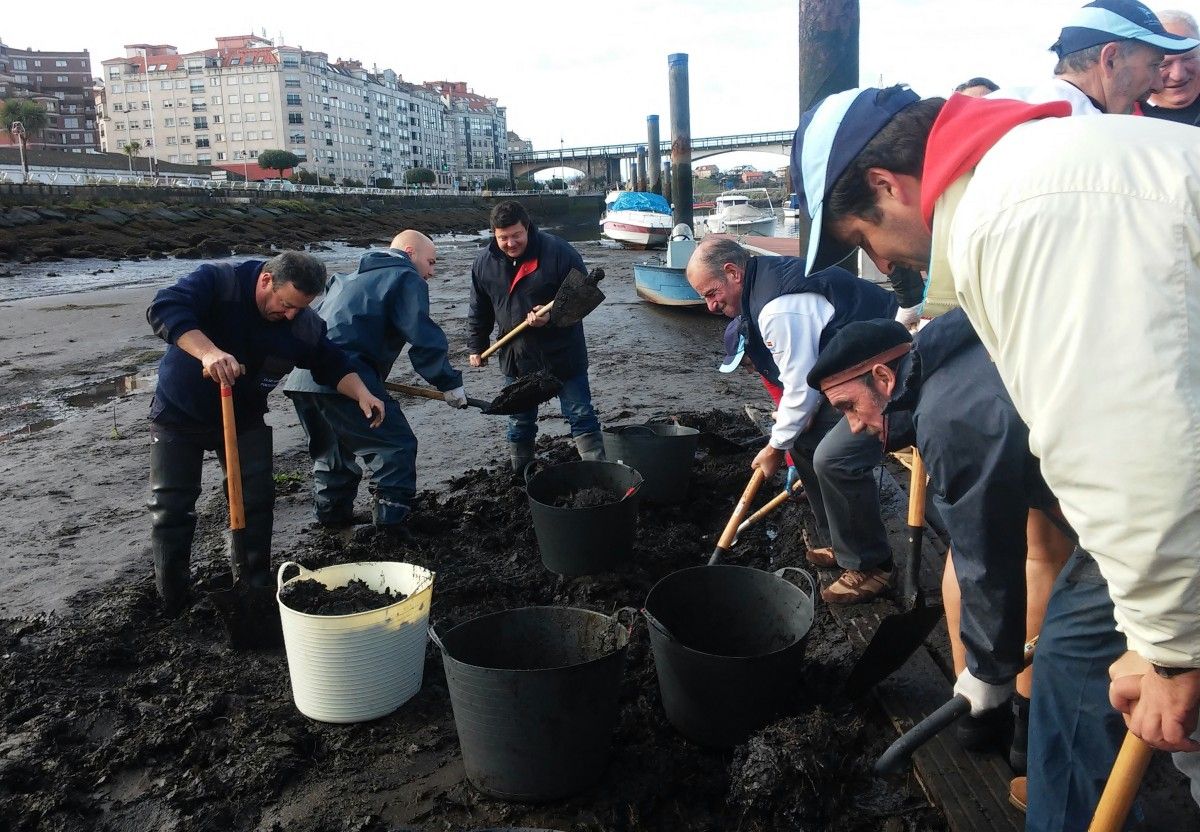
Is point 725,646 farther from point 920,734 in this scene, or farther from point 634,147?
point 634,147

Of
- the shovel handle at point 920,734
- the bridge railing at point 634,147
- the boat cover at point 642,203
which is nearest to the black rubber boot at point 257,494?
the shovel handle at point 920,734

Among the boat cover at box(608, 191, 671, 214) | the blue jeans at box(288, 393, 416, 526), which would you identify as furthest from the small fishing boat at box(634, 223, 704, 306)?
the boat cover at box(608, 191, 671, 214)

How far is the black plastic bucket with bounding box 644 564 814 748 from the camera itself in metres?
2.78

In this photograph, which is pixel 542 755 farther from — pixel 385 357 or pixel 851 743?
pixel 385 357

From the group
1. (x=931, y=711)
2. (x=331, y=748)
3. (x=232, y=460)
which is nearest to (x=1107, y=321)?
(x=931, y=711)

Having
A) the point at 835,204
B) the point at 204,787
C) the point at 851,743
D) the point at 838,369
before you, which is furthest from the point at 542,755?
the point at 835,204

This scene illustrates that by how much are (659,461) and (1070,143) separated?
12.7ft

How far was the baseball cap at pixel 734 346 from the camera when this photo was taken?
4145 millimetres

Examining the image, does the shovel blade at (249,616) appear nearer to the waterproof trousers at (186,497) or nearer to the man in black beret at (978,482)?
the waterproof trousers at (186,497)

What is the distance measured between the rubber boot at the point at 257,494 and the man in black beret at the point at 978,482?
3.10 metres

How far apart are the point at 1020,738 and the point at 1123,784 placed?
33.1 inches

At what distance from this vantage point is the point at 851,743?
2770 mm

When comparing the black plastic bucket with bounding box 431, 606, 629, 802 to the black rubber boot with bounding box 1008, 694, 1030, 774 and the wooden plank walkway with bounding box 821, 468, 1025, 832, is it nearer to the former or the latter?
the wooden plank walkway with bounding box 821, 468, 1025, 832

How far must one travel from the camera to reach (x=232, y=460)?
149 inches
